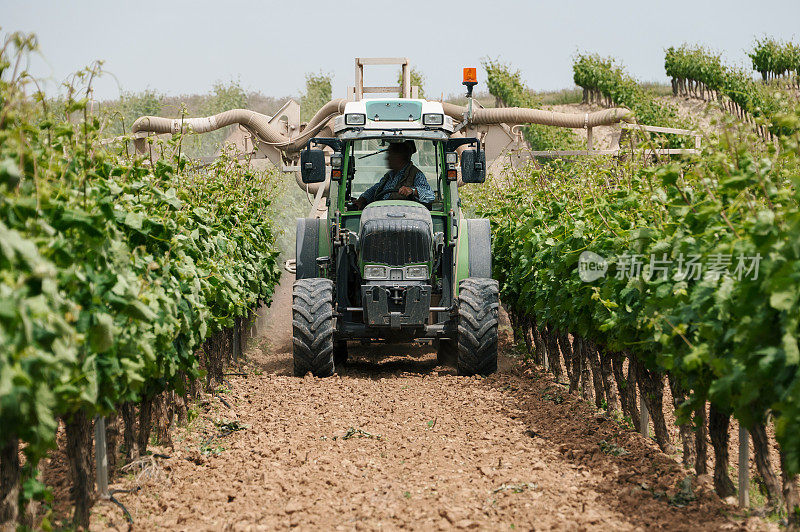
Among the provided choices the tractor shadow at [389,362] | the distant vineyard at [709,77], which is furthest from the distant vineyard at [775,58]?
the tractor shadow at [389,362]

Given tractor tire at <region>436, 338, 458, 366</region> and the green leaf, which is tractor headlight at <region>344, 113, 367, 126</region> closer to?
tractor tire at <region>436, 338, 458, 366</region>

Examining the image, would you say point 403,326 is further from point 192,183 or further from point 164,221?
point 164,221

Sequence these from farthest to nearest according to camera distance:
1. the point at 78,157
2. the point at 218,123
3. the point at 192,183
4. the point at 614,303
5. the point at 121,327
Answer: the point at 218,123 → the point at 192,183 → the point at 614,303 → the point at 78,157 → the point at 121,327

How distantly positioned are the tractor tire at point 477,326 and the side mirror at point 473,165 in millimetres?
1047

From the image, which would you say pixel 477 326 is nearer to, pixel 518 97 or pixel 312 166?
pixel 312 166

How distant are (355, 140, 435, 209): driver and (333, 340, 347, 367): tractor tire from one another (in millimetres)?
1523

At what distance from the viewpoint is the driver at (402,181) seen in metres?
9.27

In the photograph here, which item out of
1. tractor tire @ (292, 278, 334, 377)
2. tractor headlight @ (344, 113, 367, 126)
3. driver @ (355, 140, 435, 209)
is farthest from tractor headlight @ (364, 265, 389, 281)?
tractor headlight @ (344, 113, 367, 126)

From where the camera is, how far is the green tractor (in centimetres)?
862

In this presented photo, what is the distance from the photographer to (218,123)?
16.2 meters

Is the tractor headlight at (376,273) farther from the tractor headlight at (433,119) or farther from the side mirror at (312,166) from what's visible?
the tractor headlight at (433,119)

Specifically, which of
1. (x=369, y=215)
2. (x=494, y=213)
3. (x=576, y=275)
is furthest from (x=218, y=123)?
(x=576, y=275)

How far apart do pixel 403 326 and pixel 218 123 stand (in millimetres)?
8888

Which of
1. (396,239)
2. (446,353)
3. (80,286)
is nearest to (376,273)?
(396,239)
